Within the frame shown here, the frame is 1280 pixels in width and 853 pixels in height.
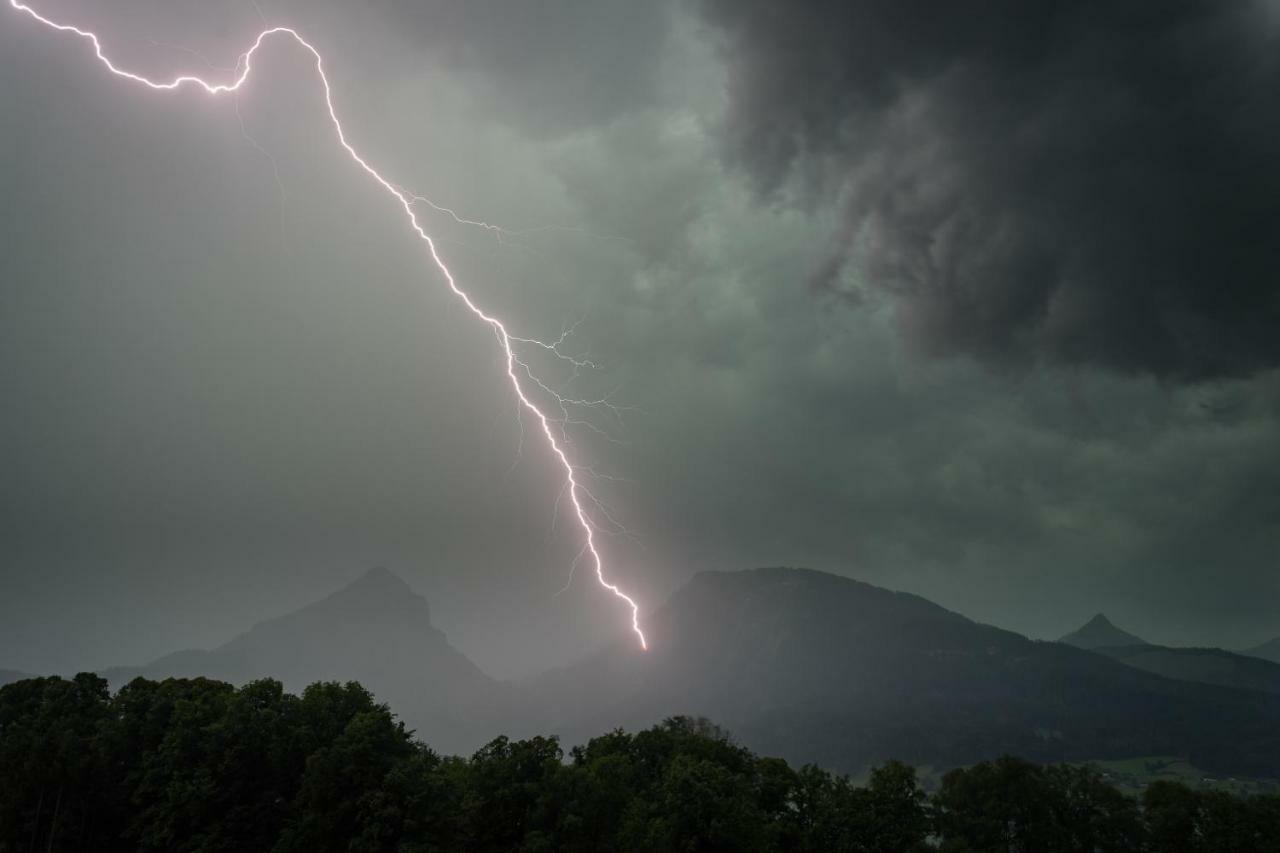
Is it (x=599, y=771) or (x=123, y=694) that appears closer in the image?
(x=599, y=771)

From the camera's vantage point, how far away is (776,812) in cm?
3909

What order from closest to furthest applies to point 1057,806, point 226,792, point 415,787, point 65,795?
point 415,787
point 226,792
point 65,795
point 1057,806

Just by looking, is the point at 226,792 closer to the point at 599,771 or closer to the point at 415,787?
the point at 415,787

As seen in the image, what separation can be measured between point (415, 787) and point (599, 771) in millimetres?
10492

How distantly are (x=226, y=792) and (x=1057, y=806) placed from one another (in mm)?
54814

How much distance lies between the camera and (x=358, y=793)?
3003cm

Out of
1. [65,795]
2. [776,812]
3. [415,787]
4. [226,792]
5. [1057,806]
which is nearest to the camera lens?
[415,787]

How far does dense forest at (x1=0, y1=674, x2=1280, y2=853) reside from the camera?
29.8 m

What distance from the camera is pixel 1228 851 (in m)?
40.8

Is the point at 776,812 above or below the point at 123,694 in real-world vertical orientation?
below

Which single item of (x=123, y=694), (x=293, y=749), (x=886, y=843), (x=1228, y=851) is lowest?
(x=1228, y=851)

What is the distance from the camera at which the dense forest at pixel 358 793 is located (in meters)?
29.8

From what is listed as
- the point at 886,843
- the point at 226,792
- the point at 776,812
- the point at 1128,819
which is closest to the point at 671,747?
the point at 776,812

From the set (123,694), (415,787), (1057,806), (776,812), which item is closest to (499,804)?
(415,787)
